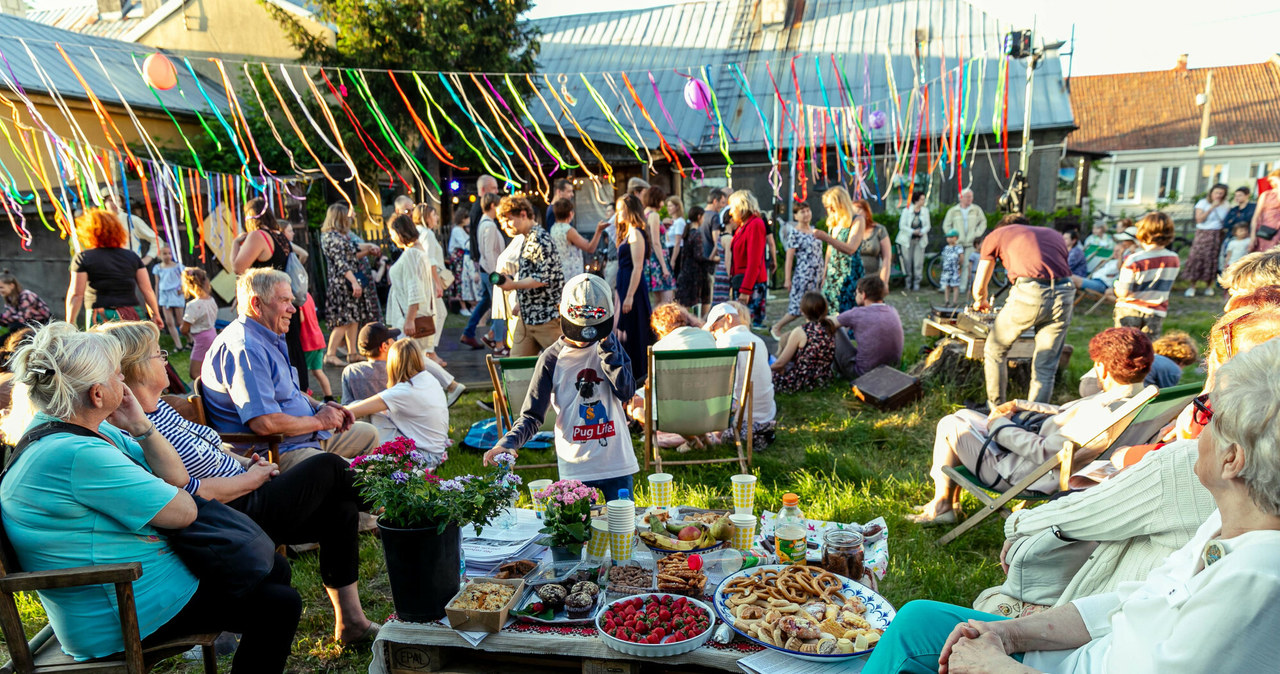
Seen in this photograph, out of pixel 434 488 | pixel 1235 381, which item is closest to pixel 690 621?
pixel 434 488

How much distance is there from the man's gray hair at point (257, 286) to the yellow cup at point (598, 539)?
2002 mm

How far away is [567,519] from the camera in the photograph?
8.44 feet

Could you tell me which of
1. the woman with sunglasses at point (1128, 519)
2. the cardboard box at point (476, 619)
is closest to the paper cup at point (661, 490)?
the cardboard box at point (476, 619)

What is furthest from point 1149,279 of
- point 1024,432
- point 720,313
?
point 720,313

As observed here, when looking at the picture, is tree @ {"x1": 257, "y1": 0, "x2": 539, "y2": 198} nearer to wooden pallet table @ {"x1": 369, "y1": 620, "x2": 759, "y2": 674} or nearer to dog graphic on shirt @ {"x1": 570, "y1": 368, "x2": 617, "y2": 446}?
dog graphic on shirt @ {"x1": 570, "y1": 368, "x2": 617, "y2": 446}

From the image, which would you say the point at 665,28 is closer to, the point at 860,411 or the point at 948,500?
the point at 860,411

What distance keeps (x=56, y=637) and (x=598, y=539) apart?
1.77 metres

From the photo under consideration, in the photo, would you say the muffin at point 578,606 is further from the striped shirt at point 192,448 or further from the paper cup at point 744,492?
the striped shirt at point 192,448

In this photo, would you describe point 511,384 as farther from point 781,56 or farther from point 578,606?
point 781,56

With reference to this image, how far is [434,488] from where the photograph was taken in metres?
2.32

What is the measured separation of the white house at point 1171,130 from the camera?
98.7 ft

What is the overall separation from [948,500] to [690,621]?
229 centimetres

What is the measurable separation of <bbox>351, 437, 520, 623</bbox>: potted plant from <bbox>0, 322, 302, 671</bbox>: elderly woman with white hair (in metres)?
0.49

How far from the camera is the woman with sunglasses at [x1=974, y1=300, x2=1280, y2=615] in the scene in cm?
193
